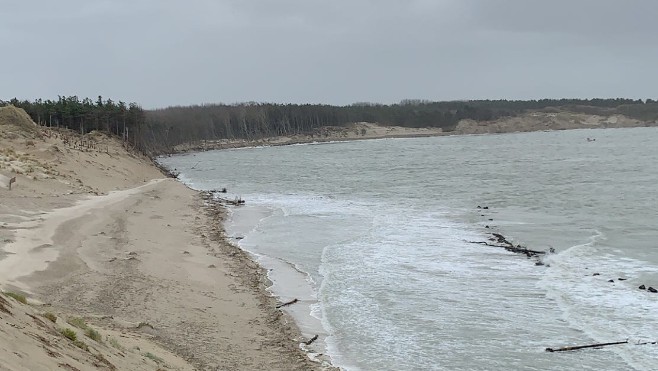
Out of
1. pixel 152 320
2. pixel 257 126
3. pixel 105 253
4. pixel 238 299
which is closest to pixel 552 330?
pixel 238 299

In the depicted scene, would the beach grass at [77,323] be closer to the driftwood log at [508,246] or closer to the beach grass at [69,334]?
the beach grass at [69,334]

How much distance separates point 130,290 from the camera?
1465cm

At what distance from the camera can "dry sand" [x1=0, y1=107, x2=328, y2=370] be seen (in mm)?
8742

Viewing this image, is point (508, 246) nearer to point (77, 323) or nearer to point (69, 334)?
point (77, 323)

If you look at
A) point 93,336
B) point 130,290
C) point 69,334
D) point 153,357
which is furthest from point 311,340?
point 130,290

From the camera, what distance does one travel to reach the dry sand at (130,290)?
28.7 feet

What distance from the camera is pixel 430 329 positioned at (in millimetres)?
13266

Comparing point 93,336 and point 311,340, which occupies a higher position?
point 93,336

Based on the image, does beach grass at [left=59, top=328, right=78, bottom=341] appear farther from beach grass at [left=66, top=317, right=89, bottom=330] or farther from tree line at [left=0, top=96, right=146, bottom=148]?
tree line at [left=0, top=96, right=146, bottom=148]

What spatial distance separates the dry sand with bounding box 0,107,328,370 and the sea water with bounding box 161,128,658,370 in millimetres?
1132

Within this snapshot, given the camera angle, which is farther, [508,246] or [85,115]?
[85,115]

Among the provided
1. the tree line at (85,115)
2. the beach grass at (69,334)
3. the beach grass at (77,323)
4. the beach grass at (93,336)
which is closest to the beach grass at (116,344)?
the beach grass at (93,336)

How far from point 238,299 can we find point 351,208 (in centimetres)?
2040

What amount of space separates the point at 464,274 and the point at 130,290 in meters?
9.28
